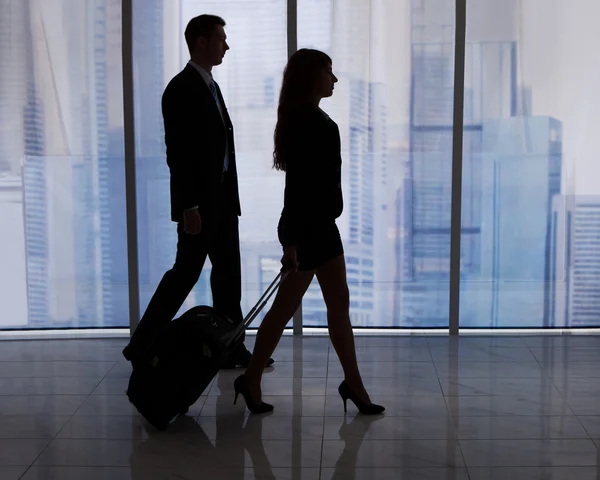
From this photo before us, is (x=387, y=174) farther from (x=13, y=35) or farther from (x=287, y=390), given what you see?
(x=13, y=35)

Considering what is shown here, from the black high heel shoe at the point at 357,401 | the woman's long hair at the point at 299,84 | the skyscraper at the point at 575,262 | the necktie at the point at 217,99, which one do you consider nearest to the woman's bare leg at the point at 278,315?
the black high heel shoe at the point at 357,401

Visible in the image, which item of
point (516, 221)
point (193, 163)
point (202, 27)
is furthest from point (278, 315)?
point (516, 221)

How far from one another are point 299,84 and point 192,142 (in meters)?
0.67

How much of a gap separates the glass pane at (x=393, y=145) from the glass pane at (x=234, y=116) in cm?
25

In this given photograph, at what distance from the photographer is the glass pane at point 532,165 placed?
4.64 metres

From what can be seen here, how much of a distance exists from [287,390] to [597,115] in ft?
7.24

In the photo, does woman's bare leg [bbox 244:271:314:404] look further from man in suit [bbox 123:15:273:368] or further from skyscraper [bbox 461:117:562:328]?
skyscraper [bbox 461:117:562:328]

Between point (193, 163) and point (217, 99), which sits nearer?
point (193, 163)

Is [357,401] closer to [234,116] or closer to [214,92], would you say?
[214,92]

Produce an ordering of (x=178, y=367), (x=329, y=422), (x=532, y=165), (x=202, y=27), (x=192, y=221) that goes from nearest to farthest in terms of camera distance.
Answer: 1. (x=178, y=367)
2. (x=329, y=422)
3. (x=192, y=221)
4. (x=202, y=27)
5. (x=532, y=165)

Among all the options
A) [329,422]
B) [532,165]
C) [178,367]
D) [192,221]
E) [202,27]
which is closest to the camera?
[178,367]

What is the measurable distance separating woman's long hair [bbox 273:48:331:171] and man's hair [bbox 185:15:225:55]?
678 mm

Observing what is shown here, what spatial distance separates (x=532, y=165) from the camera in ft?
15.4

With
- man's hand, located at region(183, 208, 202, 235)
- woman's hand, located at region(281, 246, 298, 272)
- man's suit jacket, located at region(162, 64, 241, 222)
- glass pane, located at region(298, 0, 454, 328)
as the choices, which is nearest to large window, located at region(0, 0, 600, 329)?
glass pane, located at region(298, 0, 454, 328)
